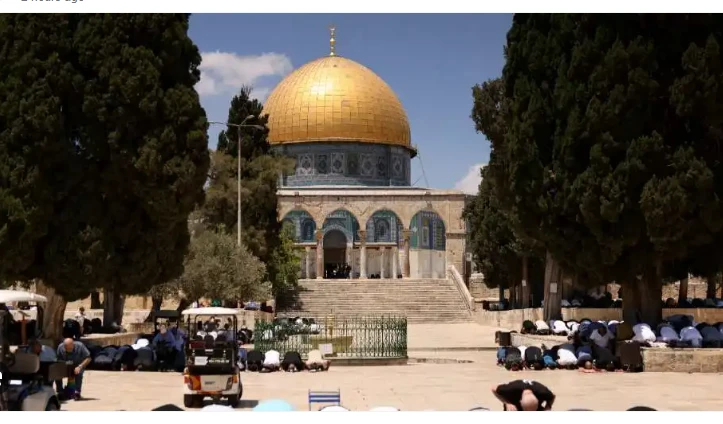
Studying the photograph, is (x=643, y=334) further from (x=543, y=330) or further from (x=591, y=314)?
(x=591, y=314)

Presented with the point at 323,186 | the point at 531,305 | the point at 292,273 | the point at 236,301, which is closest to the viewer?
the point at 236,301

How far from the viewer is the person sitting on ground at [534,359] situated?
60.2ft

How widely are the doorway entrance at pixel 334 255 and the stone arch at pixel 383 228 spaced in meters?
1.49

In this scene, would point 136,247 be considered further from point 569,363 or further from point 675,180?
point 675,180

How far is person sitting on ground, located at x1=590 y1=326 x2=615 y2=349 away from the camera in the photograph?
1822cm

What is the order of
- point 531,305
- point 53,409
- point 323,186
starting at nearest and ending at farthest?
point 53,409 < point 531,305 < point 323,186

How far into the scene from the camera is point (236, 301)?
105 feet

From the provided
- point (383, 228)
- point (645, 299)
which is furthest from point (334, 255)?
point (645, 299)

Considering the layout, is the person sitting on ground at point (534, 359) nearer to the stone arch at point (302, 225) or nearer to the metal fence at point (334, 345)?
the metal fence at point (334, 345)

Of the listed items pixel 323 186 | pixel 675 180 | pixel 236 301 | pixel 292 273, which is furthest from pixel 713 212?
pixel 323 186

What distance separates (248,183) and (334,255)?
22740 mm

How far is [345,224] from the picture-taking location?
A: 182 ft

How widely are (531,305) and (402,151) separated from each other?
80.0 feet

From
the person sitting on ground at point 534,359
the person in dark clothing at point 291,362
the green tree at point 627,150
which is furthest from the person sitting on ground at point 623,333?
the person in dark clothing at point 291,362
